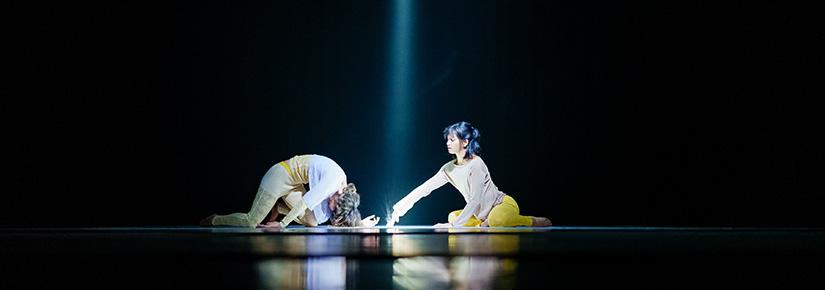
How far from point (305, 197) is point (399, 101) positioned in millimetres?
2103

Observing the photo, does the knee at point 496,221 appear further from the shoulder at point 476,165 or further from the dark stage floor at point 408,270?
the dark stage floor at point 408,270

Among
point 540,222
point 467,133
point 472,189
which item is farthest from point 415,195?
point 540,222

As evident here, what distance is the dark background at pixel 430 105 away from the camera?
6551 millimetres

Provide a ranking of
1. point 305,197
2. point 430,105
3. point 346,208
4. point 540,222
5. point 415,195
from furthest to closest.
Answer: point 430,105
point 540,222
point 415,195
point 346,208
point 305,197

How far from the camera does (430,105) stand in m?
6.71

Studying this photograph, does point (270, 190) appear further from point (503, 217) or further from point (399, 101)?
point (399, 101)

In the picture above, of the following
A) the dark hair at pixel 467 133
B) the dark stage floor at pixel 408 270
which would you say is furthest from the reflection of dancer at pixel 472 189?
the dark stage floor at pixel 408 270

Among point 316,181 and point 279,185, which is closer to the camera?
point 316,181

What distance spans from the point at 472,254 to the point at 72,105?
5.53m

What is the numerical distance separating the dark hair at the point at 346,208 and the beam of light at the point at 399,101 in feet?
5.40

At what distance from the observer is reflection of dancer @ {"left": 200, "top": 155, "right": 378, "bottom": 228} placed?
488cm

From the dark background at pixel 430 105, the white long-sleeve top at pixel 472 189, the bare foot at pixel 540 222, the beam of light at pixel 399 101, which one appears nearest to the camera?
the white long-sleeve top at pixel 472 189

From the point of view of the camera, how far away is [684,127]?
672 cm

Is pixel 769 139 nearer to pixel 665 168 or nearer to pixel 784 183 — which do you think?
pixel 784 183
